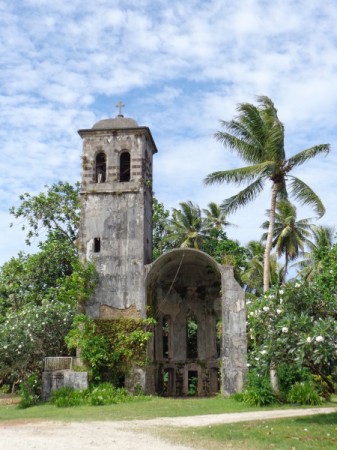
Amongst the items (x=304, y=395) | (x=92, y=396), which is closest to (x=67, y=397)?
(x=92, y=396)

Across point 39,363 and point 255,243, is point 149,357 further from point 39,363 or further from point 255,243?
point 255,243

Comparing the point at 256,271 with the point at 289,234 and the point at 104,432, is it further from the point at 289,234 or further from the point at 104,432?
the point at 104,432

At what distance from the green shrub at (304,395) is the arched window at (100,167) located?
1305 centimetres

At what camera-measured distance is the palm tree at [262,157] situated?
23.0m

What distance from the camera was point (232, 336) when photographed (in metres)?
22.9

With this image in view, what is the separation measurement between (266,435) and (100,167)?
56.9 feet

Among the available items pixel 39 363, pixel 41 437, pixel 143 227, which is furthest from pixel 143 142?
pixel 41 437

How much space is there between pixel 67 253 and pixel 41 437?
70.1 ft

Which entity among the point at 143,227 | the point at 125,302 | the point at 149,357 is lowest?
the point at 149,357

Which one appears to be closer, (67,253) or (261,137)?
(261,137)

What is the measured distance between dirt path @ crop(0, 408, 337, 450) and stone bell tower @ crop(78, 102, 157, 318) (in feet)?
28.8

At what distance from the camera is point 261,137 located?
23.7 metres

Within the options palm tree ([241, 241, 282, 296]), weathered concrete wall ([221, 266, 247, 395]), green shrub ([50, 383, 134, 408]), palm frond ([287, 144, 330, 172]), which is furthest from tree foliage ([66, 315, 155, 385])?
palm tree ([241, 241, 282, 296])

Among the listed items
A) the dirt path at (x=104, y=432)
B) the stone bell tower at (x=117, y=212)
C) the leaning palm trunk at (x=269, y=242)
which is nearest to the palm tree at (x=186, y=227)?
the stone bell tower at (x=117, y=212)
